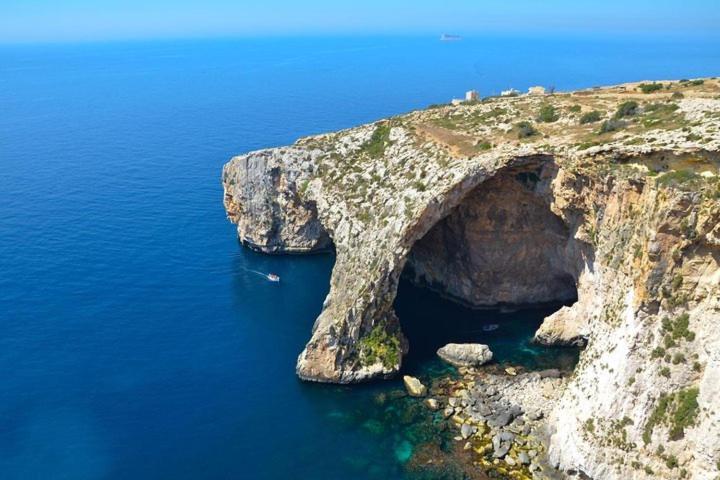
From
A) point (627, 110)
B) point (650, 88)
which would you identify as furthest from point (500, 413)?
point (650, 88)

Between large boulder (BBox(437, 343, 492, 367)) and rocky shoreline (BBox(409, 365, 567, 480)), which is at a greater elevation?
large boulder (BBox(437, 343, 492, 367))

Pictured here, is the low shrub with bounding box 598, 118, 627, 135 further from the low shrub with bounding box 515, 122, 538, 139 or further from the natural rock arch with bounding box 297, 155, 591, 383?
the low shrub with bounding box 515, 122, 538, 139

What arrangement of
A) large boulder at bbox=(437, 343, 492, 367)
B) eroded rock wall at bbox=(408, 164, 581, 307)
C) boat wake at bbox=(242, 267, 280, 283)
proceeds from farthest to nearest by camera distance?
boat wake at bbox=(242, 267, 280, 283) → eroded rock wall at bbox=(408, 164, 581, 307) → large boulder at bbox=(437, 343, 492, 367)

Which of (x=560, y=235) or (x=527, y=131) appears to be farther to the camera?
(x=560, y=235)

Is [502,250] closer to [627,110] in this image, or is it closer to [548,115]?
[548,115]

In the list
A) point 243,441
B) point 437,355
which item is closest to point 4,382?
point 243,441

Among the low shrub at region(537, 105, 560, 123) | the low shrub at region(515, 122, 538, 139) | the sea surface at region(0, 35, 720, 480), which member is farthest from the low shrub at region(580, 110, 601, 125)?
the sea surface at region(0, 35, 720, 480)
